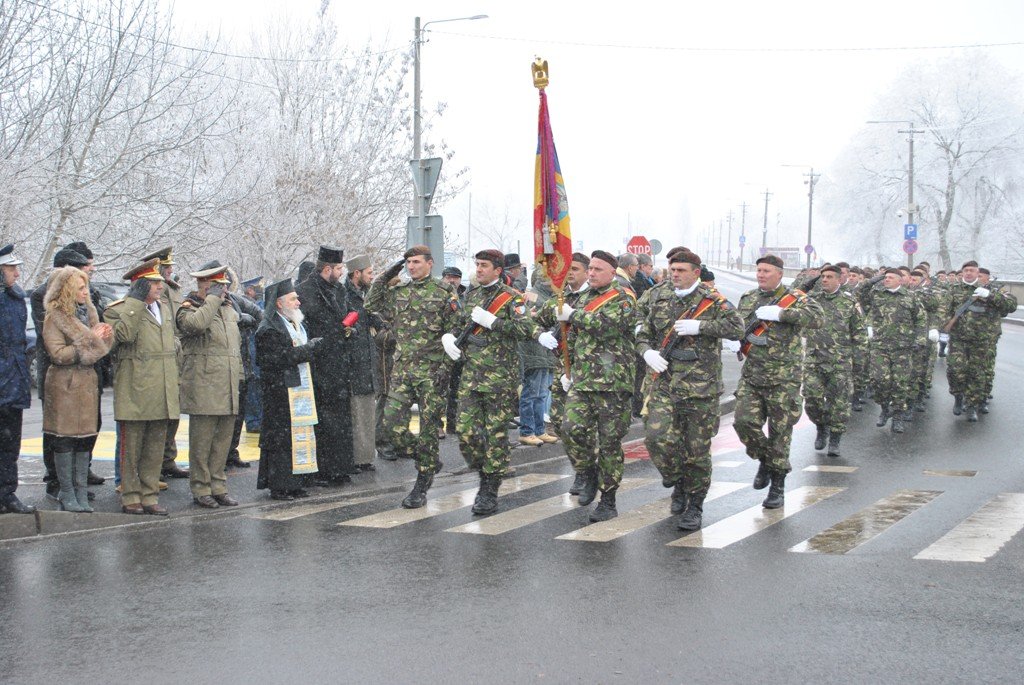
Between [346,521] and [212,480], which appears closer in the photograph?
[346,521]

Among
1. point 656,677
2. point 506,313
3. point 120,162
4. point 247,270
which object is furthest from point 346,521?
point 247,270

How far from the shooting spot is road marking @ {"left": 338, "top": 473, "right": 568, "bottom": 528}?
8.84 metres

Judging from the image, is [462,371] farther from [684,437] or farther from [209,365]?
[209,365]

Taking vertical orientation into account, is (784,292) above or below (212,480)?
above

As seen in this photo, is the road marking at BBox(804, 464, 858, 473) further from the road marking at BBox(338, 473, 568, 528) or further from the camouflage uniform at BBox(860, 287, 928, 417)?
the camouflage uniform at BBox(860, 287, 928, 417)

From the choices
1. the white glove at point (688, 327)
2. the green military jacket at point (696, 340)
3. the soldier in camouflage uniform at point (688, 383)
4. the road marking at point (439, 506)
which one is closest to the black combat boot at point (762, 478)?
the soldier in camouflage uniform at point (688, 383)

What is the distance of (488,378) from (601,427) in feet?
3.20

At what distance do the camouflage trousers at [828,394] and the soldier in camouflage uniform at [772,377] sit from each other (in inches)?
111

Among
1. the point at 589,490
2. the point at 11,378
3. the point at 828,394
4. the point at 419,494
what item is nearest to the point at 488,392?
the point at 419,494

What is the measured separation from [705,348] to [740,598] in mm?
2787

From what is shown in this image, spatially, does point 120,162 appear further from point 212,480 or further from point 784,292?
point 784,292

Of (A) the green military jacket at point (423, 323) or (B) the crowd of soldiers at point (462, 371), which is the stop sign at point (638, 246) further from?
(A) the green military jacket at point (423, 323)

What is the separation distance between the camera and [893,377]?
14.8 metres

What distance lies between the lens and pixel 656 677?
517 cm
